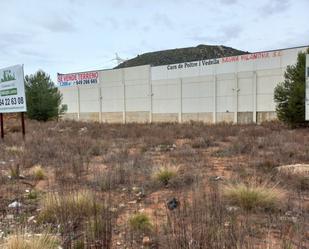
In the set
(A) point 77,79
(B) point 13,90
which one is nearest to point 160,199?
(B) point 13,90

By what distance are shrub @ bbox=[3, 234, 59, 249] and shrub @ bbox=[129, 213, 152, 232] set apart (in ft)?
3.75

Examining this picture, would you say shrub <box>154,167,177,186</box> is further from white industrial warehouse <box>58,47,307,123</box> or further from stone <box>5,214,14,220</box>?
white industrial warehouse <box>58,47,307,123</box>

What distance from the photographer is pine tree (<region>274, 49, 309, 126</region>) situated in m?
24.6

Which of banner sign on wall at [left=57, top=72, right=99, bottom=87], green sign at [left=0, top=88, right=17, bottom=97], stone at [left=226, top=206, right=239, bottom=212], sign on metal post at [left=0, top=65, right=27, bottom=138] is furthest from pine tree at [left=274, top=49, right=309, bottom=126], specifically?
banner sign on wall at [left=57, top=72, right=99, bottom=87]

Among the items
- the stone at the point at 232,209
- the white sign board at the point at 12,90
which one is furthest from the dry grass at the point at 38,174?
the white sign board at the point at 12,90

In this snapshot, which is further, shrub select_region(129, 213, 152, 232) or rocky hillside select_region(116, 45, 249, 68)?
rocky hillside select_region(116, 45, 249, 68)

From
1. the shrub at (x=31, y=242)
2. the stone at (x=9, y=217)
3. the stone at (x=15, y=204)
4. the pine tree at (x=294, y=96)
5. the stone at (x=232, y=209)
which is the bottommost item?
the stone at (x=9, y=217)

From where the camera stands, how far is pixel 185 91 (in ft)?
138

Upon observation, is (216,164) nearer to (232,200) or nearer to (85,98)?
(232,200)

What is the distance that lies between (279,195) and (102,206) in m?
2.64

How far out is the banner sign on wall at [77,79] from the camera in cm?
5331

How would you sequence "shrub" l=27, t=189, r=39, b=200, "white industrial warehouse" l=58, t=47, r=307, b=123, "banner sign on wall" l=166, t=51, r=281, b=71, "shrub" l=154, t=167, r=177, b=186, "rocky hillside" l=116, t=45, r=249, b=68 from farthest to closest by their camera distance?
1. "rocky hillside" l=116, t=45, r=249, b=68
2. "banner sign on wall" l=166, t=51, r=281, b=71
3. "white industrial warehouse" l=58, t=47, r=307, b=123
4. "shrub" l=154, t=167, r=177, b=186
5. "shrub" l=27, t=189, r=39, b=200

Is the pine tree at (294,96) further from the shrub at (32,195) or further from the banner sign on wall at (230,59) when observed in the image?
the shrub at (32,195)

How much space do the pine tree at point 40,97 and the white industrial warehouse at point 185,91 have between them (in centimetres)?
1068
